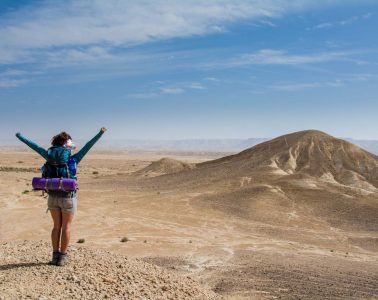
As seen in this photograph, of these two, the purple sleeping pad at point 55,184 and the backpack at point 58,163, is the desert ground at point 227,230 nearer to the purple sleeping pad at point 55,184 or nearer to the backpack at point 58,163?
the purple sleeping pad at point 55,184

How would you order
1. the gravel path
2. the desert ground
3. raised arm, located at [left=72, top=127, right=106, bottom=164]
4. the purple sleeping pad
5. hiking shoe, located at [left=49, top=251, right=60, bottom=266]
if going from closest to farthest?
the gravel path → the purple sleeping pad → raised arm, located at [left=72, top=127, right=106, bottom=164] → hiking shoe, located at [left=49, top=251, right=60, bottom=266] → the desert ground

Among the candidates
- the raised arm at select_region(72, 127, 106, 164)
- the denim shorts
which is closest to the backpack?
the raised arm at select_region(72, 127, 106, 164)

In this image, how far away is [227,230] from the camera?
23.9 meters

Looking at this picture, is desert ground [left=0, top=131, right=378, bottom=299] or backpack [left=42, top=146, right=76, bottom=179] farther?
desert ground [left=0, top=131, right=378, bottom=299]

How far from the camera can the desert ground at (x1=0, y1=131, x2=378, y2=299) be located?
362 inches

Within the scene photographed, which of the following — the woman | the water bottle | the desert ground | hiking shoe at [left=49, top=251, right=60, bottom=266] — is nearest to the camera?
the woman

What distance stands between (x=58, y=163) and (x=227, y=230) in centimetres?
1676

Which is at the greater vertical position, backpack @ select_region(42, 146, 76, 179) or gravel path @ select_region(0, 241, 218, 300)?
backpack @ select_region(42, 146, 76, 179)

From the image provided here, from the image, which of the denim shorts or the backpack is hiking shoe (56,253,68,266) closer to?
the denim shorts

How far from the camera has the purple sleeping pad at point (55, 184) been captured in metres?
7.92

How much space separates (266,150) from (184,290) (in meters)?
38.3

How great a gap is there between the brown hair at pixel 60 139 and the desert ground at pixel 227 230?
7.33ft

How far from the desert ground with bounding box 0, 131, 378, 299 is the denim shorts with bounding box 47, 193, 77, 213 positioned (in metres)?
1.13

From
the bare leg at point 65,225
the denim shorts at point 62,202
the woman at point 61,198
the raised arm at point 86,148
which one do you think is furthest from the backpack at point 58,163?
the bare leg at point 65,225
